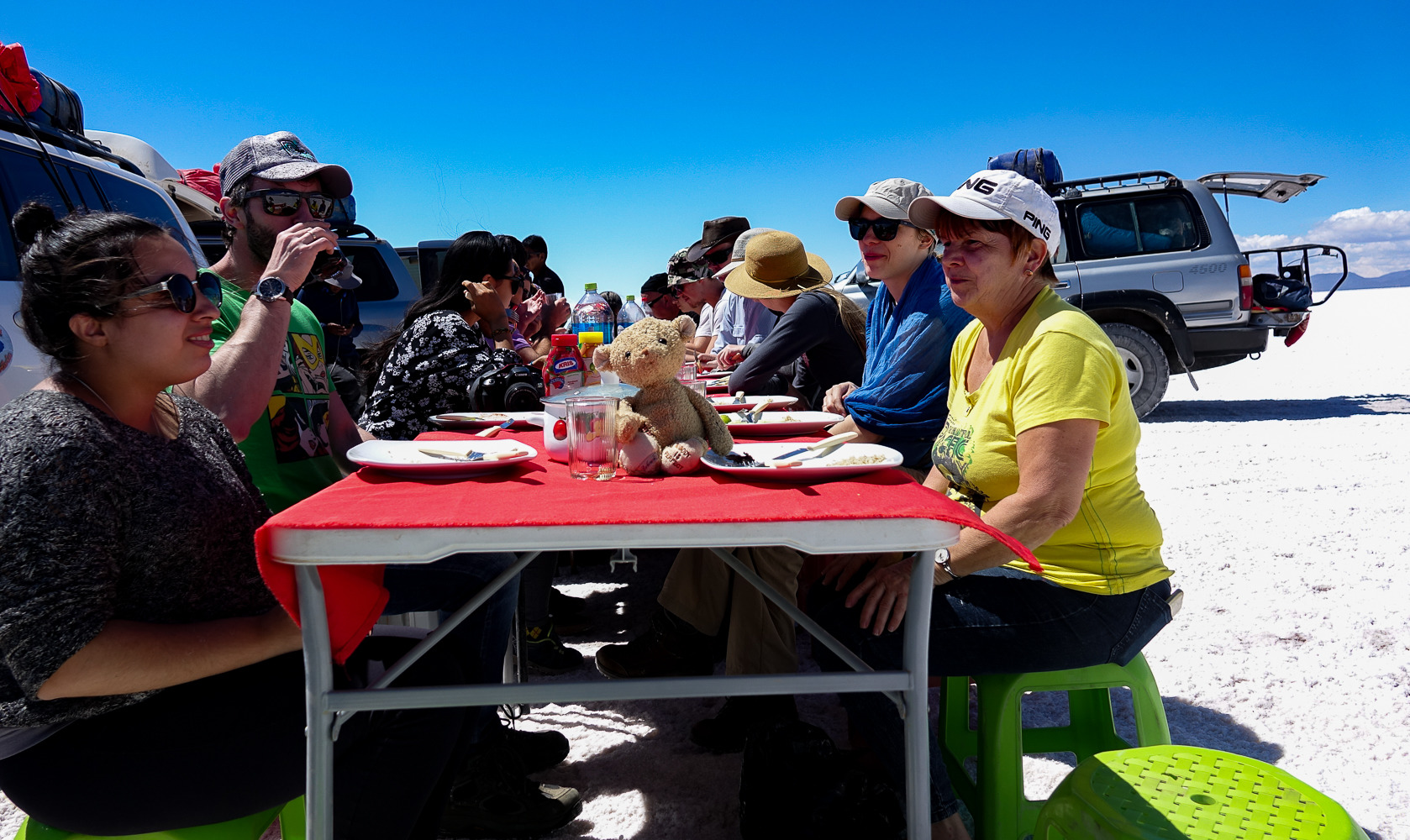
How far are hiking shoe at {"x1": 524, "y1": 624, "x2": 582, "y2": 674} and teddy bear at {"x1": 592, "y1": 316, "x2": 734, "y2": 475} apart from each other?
1.73 metres

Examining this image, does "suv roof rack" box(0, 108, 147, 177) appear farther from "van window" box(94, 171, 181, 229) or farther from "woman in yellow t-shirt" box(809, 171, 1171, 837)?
"woman in yellow t-shirt" box(809, 171, 1171, 837)

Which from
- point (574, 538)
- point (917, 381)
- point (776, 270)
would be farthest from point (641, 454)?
point (776, 270)

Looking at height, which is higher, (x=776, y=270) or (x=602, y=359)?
(x=776, y=270)

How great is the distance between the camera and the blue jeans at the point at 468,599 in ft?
6.19

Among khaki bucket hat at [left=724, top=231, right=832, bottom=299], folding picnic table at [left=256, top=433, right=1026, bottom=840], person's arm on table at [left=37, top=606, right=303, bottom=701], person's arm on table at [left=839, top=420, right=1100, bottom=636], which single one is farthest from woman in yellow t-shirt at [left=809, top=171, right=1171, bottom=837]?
khaki bucket hat at [left=724, top=231, right=832, bottom=299]

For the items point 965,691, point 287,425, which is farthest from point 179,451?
point 965,691

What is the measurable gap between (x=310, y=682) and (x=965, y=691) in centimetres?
156

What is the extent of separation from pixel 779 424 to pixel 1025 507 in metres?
0.72

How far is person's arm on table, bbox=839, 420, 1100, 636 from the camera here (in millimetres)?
1604

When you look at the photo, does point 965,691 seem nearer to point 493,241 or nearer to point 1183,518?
point 493,241

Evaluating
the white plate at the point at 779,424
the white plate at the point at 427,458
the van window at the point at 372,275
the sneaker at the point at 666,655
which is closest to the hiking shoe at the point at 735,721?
the sneaker at the point at 666,655

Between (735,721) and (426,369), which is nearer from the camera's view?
(735,721)

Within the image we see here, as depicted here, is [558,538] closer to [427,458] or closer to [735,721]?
[427,458]

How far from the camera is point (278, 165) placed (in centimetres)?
239
